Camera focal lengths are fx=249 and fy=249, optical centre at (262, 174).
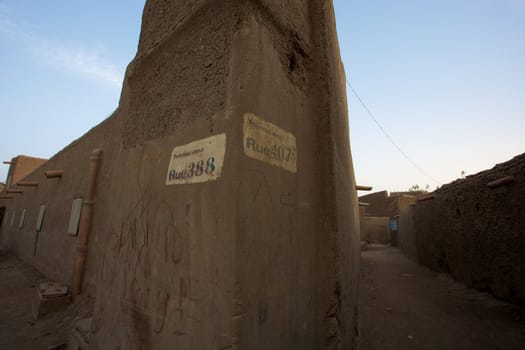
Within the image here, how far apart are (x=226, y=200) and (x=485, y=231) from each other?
19.2 ft

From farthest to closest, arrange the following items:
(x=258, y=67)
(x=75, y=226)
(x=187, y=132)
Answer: (x=75, y=226), (x=187, y=132), (x=258, y=67)

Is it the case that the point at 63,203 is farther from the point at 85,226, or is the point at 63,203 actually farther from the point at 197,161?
the point at 197,161

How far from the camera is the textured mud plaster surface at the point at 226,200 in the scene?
1316mm

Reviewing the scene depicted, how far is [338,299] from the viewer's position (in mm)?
1958

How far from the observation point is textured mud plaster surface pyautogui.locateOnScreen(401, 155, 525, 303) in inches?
162

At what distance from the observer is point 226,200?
51.4 inches

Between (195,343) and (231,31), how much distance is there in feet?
6.02

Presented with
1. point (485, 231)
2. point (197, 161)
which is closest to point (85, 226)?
point (197, 161)

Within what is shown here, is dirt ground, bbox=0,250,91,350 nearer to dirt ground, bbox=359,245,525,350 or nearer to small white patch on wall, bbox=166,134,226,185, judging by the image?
small white patch on wall, bbox=166,134,226,185

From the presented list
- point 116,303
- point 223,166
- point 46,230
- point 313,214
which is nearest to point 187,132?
point 223,166

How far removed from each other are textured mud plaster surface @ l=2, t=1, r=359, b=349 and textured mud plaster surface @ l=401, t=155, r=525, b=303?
3.85m

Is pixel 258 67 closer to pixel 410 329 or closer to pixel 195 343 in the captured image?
pixel 195 343

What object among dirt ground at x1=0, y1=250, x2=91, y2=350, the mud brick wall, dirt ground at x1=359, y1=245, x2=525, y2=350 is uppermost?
the mud brick wall

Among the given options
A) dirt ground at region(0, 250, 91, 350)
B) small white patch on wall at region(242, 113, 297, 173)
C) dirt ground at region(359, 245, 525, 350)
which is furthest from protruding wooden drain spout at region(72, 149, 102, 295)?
dirt ground at region(359, 245, 525, 350)
